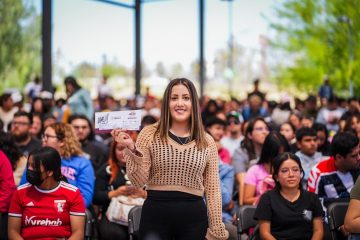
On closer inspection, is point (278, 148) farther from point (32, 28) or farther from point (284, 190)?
point (32, 28)

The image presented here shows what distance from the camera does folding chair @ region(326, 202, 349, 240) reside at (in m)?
5.94

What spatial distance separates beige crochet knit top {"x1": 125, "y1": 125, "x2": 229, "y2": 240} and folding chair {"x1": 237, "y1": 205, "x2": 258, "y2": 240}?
1.79 m

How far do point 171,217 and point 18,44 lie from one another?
17.5 metres

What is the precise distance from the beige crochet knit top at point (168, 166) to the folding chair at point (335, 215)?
1889 mm

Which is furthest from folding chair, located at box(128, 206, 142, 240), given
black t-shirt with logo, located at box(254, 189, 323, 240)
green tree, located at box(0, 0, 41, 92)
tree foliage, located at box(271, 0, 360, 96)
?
tree foliage, located at box(271, 0, 360, 96)

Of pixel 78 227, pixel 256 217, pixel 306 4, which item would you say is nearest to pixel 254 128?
pixel 256 217

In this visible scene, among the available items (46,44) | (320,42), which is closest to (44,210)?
(46,44)

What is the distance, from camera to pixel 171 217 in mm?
4211

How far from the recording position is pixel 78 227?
5520mm

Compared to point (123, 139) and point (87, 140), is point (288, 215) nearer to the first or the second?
point (123, 139)

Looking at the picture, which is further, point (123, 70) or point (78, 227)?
point (123, 70)

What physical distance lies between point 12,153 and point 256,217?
2.82 meters

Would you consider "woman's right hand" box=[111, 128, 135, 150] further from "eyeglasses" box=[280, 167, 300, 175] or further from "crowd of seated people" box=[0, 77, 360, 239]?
"eyeglasses" box=[280, 167, 300, 175]

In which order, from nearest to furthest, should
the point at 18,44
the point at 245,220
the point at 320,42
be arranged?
the point at 245,220
the point at 18,44
the point at 320,42
